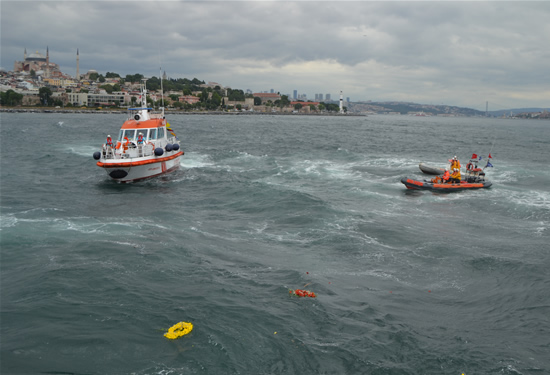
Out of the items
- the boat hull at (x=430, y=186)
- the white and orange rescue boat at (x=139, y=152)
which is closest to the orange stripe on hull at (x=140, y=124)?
the white and orange rescue boat at (x=139, y=152)

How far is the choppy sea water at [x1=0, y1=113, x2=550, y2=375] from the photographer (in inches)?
424

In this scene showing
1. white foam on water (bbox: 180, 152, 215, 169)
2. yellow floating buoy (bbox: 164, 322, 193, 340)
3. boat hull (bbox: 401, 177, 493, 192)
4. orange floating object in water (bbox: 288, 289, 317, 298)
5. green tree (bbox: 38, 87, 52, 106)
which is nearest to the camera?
yellow floating buoy (bbox: 164, 322, 193, 340)

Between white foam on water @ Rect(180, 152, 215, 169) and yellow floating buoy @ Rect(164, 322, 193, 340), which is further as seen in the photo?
white foam on water @ Rect(180, 152, 215, 169)

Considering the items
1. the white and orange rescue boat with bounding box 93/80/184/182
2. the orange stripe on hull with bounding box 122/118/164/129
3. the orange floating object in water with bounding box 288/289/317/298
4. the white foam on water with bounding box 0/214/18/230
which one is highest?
the orange stripe on hull with bounding box 122/118/164/129

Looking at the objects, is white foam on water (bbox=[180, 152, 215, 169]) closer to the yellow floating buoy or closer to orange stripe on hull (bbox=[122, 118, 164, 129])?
orange stripe on hull (bbox=[122, 118, 164, 129])

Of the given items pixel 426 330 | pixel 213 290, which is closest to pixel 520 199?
pixel 426 330

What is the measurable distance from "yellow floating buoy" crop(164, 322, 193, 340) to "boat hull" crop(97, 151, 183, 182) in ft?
63.4

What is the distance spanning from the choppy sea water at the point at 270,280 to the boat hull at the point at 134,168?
782 mm

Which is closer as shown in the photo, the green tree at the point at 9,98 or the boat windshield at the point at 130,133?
the boat windshield at the point at 130,133

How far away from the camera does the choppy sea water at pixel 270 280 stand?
10766mm

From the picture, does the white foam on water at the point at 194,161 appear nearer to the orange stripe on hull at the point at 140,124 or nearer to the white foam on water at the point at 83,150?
the orange stripe on hull at the point at 140,124

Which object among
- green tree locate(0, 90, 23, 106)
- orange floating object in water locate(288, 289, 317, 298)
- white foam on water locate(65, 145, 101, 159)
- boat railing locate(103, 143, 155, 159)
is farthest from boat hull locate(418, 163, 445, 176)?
green tree locate(0, 90, 23, 106)

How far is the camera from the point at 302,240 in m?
19.1

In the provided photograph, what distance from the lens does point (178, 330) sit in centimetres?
1141
